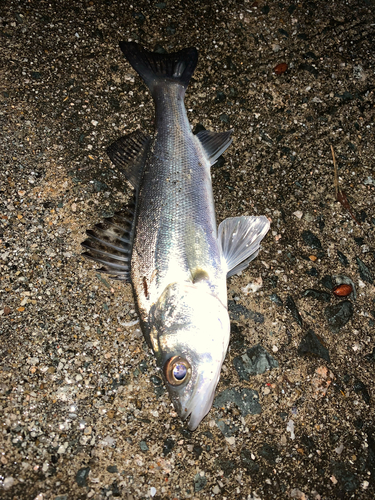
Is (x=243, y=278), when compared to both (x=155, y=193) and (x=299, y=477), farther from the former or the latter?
(x=299, y=477)

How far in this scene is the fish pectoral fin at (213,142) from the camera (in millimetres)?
3273

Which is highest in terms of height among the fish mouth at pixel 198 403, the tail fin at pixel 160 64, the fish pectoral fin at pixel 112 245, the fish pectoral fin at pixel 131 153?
the tail fin at pixel 160 64

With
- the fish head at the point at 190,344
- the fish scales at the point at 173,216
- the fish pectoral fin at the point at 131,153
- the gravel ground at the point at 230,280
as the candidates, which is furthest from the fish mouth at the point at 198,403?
the fish pectoral fin at the point at 131,153

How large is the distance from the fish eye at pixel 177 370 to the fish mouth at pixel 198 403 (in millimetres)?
96

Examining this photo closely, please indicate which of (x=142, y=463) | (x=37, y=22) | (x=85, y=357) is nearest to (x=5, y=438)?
(x=85, y=357)

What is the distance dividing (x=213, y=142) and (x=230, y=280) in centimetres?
119

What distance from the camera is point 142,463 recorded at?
2.71 m

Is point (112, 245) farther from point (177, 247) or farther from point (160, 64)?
point (160, 64)

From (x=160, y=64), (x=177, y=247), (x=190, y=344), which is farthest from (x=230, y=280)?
(x=160, y=64)

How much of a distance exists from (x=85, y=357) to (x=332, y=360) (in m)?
1.96

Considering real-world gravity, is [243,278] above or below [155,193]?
below

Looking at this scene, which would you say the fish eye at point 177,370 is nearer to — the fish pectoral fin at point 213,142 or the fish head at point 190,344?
the fish head at point 190,344

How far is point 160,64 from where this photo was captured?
3.51 metres

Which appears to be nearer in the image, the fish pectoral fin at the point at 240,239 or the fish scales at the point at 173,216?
the fish scales at the point at 173,216
